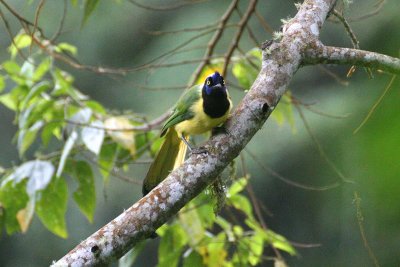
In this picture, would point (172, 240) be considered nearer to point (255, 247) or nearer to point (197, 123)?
point (255, 247)

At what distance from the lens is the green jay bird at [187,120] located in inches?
97.7

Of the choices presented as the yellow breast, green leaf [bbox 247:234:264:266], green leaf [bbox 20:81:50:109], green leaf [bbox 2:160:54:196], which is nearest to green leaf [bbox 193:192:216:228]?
green leaf [bbox 247:234:264:266]

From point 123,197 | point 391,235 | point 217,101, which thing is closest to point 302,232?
point 123,197

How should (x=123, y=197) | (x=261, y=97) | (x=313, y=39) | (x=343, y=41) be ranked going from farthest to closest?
(x=123, y=197)
(x=343, y=41)
(x=313, y=39)
(x=261, y=97)

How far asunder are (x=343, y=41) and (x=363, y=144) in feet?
25.1

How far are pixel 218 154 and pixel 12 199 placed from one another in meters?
1.39

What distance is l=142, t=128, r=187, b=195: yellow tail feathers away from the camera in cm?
262

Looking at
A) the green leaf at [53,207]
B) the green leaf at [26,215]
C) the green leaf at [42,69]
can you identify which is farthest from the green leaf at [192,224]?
the green leaf at [42,69]

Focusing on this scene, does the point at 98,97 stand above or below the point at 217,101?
above

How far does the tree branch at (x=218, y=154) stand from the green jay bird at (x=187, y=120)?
0.38 meters

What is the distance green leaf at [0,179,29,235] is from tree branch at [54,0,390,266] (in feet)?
4.23

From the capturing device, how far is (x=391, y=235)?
0.57m

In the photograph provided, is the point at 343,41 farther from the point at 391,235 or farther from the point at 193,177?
the point at 391,235

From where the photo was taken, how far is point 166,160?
273cm
